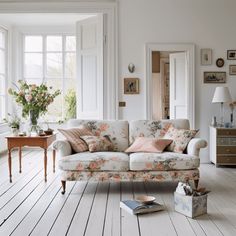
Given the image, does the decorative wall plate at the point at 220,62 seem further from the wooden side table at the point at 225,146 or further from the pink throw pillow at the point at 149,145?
the pink throw pillow at the point at 149,145

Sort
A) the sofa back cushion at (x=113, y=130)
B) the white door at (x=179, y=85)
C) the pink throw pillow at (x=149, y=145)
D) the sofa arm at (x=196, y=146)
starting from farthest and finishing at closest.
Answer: the white door at (x=179, y=85) → the sofa back cushion at (x=113, y=130) → the pink throw pillow at (x=149, y=145) → the sofa arm at (x=196, y=146)

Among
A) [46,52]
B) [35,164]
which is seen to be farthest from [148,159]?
[46,52]

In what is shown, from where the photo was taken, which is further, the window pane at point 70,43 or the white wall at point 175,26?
the window pane at point 70,43

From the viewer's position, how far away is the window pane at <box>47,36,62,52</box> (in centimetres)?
813

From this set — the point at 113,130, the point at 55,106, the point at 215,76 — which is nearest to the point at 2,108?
the point at 55,106

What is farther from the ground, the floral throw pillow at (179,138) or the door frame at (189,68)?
the door frame at (189,68)

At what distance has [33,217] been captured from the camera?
140 inches

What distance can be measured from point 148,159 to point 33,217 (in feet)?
5.04

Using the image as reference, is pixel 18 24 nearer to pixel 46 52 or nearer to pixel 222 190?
pixel 46 52

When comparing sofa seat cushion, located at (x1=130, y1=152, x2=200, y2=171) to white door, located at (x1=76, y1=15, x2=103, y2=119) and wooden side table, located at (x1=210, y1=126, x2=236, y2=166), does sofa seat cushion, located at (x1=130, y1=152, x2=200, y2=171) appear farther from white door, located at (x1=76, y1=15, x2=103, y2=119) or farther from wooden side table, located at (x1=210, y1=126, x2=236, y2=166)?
white door, located at (x1=76, y1=15, x2=103, y2=119)

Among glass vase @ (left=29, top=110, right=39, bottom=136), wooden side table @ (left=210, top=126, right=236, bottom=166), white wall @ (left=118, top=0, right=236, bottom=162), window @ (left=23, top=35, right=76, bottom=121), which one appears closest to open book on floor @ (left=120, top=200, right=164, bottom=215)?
glass vase @ (left=29, top=110, right=39, bottom=136)

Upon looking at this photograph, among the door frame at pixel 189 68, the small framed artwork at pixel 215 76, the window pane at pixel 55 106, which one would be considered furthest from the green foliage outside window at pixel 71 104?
the small framed artwork at pixel 215 76

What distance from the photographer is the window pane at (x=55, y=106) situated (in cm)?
819

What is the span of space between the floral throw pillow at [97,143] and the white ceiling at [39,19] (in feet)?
9.67
